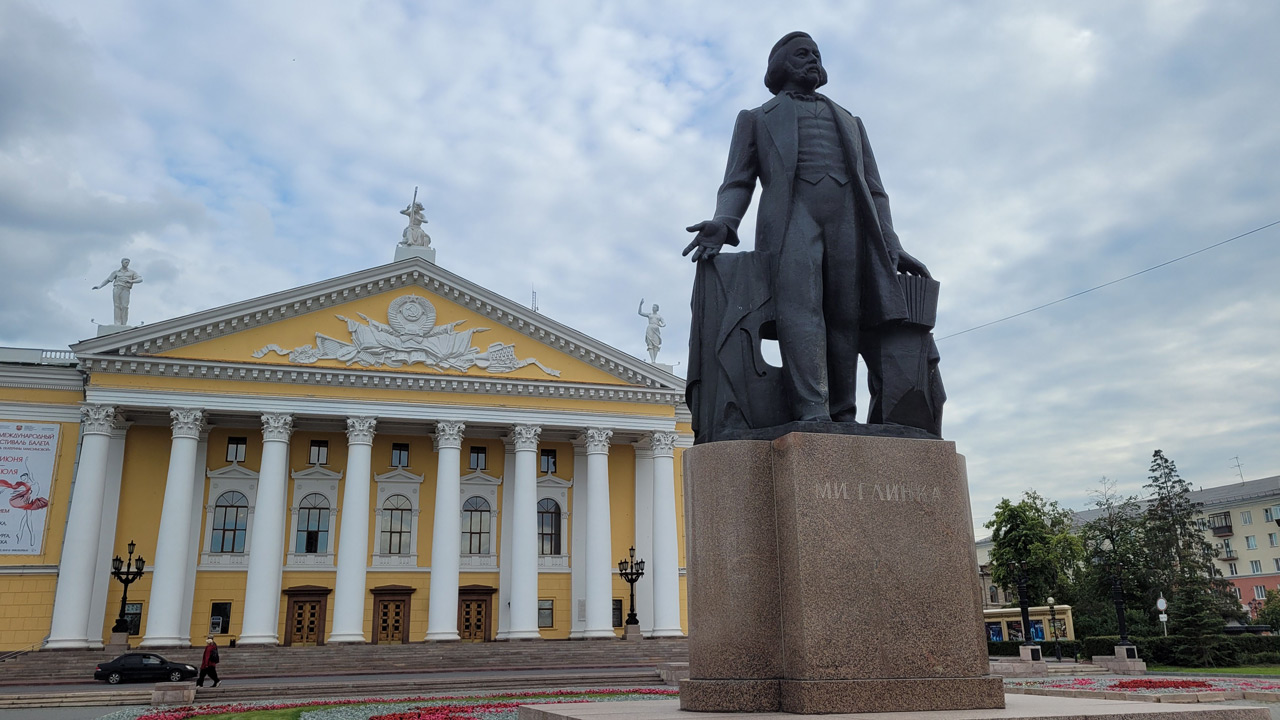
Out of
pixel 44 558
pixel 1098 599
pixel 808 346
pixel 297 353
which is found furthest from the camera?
pixel 1098 599

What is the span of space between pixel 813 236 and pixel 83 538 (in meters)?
32.8

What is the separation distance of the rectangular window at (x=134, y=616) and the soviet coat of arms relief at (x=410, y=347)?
411 inches

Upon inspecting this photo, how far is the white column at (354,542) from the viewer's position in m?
33.2

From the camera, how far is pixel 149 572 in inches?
1372

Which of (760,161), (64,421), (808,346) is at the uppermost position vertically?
(64,421)

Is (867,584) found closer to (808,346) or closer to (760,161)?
(808,346)

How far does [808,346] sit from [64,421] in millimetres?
35912

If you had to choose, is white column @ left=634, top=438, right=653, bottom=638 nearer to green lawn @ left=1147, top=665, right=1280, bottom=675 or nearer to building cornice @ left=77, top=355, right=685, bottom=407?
building cornice @ left=77, top=355, right=685, bottom=407

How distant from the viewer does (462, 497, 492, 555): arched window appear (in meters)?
39.0

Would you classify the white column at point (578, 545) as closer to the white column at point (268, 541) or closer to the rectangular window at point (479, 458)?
the rectangular window at point (479, 458)

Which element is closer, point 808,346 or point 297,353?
point 808,346

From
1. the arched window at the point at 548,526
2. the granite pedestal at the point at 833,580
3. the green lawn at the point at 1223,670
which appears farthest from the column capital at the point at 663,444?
the granite pedestal at the point at 833,580

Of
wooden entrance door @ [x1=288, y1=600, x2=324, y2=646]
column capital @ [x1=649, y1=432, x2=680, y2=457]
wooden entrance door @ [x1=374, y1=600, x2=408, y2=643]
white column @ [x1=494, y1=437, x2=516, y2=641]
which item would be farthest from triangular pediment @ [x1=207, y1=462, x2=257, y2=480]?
column capital @ [x1=649, y1=432, x2=680, y2=457]

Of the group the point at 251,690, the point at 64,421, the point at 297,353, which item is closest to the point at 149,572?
the point at 64,421
